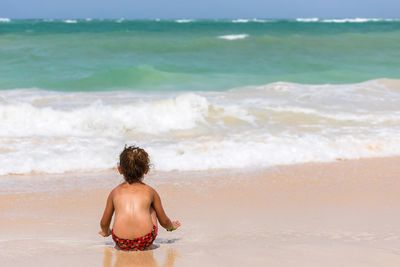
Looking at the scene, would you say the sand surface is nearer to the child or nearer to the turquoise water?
the child

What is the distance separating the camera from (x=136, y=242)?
3.88 meters

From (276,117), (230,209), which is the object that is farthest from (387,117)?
(230,209)

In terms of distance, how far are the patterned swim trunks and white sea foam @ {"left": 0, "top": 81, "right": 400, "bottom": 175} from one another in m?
3.30

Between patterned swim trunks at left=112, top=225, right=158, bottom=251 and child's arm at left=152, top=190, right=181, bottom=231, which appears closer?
patterned swim trunks at left=112, top=225, right=158, bottom=251

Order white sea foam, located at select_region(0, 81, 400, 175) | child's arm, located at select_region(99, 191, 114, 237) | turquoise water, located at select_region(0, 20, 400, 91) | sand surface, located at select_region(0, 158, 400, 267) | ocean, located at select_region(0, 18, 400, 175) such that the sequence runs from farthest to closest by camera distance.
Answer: turquoise water, located at select_region(0, 20, 400, 91)
ocean, located at select_region(0, 18, 400, 175)
white sea foam, located at select_region(0, 81, 400, 175)
child's arm, located at select_region(99, 191, 114, 237)
sand surface, located at select_region(0, 158, 400, 267)

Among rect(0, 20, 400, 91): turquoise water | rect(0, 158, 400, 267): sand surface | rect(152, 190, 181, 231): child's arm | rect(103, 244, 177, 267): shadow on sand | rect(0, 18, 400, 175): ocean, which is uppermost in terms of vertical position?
rect(152, 190, 181, 231): child's arm

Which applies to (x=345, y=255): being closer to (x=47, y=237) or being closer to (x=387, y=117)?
(x=47, y=237)

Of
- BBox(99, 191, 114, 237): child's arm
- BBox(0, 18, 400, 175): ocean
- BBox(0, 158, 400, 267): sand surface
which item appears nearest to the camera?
BBox(0, 158, 400, 267): sand surface

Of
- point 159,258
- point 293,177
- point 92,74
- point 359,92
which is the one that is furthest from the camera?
point 92,74

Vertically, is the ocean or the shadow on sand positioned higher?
the shadow on sand

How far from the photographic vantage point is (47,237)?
14.7 ft

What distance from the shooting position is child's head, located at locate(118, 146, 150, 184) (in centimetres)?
391

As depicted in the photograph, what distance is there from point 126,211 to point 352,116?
716 centimetres

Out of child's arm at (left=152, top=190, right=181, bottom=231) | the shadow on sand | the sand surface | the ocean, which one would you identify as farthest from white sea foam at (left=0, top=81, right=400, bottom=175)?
the shadow on sand
